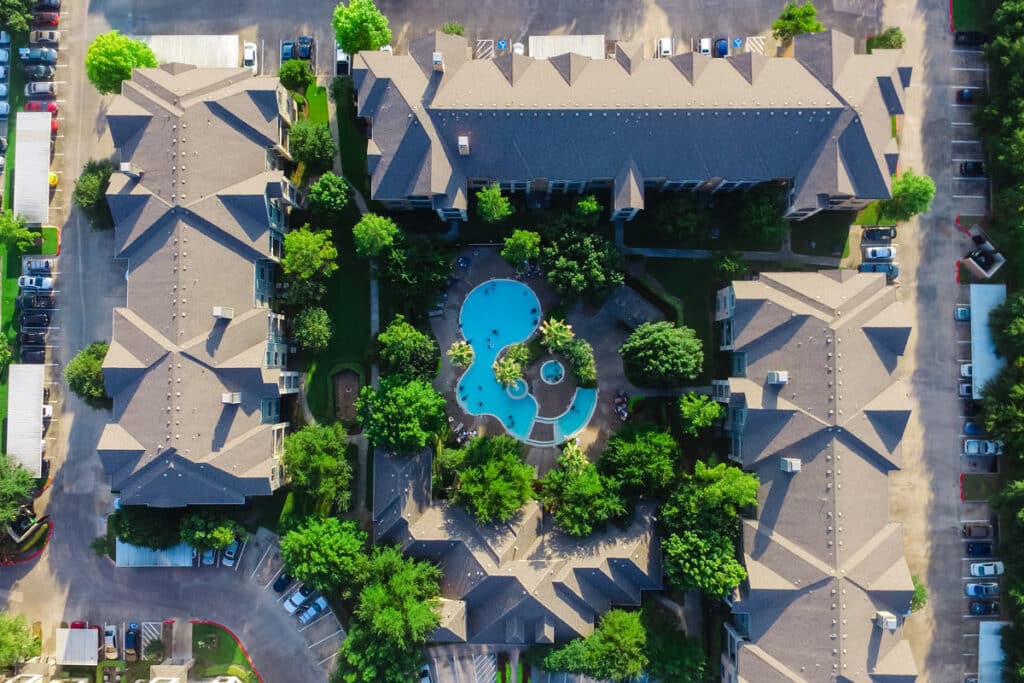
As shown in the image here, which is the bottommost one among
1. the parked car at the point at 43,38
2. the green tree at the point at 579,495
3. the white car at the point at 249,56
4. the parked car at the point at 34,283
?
the green tree at the point at 579,495

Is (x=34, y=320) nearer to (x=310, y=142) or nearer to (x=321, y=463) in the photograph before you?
(x=310, y=142)

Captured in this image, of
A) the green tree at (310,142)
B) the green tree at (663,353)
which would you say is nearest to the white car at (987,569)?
the green tree at (663,353)

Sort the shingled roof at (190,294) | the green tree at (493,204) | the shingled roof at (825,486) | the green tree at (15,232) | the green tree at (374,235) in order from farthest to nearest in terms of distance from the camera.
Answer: the green tree at (15,232), the green tree at (374,235), the green tree at (493,204), the shingled roof at (190,294), the shingled roof at (825,486)

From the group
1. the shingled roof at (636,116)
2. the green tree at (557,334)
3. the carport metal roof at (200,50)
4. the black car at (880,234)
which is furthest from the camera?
the black car at (880,234)

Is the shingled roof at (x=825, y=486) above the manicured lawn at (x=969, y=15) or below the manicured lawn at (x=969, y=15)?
below

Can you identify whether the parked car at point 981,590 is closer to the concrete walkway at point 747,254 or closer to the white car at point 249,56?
the concrete walkway at point 747,254

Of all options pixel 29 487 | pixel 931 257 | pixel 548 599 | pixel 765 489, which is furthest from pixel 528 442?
pixel 29 487

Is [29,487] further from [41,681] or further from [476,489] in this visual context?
[476,489]
